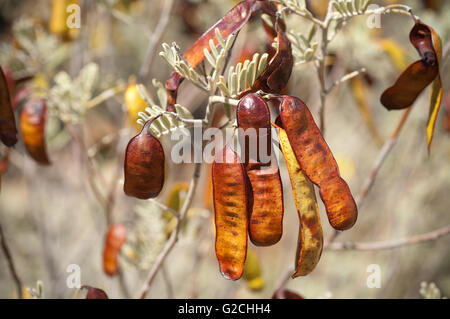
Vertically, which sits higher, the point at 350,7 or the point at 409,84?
the point at 350,7

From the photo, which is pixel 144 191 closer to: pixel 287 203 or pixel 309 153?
pixel 309 153

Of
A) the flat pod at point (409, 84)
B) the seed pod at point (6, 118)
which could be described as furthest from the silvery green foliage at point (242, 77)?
the seed pod at point (6, 118)

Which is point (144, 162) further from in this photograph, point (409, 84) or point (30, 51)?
Answer: point (30, 51)

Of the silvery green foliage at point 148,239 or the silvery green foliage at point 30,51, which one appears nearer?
the silvery green foliage at point 148,239

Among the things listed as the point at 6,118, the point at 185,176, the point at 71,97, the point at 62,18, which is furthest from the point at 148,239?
the point at 185,176

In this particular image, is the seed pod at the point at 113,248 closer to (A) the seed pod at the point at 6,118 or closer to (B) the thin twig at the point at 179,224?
(B) the thin twig at the point at 179,224

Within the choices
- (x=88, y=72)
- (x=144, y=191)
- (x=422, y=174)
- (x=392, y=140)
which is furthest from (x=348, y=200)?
(x=422, y=174)
